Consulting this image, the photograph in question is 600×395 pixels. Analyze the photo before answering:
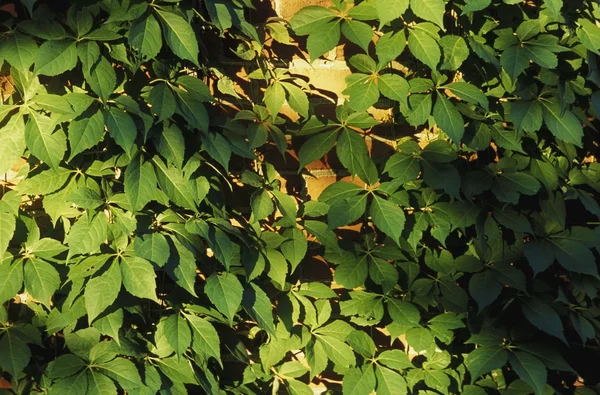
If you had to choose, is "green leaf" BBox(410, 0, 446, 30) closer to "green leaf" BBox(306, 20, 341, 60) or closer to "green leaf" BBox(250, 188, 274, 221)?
"green leaf" BBox(306, 20, 341, 60)

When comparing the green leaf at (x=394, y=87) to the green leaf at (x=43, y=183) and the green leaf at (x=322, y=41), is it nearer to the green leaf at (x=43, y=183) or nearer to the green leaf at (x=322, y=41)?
the green leaf at (x=322, y=41)

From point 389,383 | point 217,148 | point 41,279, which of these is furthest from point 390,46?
point 41,279

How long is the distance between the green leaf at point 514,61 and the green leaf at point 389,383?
2.51 ft

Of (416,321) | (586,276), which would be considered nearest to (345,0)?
(416,321)

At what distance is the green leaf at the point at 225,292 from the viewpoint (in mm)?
1841

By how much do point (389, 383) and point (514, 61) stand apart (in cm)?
82

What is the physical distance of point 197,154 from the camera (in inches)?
72.6

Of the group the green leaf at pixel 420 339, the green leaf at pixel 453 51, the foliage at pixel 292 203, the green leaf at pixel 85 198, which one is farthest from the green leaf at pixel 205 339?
the green leaf at pixel 453 51

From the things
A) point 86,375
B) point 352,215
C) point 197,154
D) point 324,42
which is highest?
point 324,42

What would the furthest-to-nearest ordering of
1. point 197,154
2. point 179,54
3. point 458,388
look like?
point 458,388 < point 197,154 < point 179,54

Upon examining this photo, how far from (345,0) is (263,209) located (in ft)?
1.74

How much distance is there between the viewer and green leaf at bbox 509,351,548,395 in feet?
6.40

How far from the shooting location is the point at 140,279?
5.76 ft

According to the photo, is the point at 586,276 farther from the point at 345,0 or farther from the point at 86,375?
the point at 86,375
